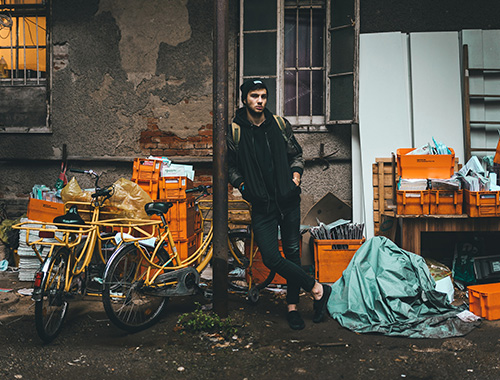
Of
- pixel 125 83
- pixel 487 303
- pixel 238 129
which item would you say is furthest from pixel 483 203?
pixel 125 83

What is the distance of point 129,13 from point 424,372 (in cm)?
595

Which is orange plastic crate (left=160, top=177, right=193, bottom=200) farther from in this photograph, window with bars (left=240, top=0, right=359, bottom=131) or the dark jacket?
window with bars (left=240, top=0, right=359, bottom=131)

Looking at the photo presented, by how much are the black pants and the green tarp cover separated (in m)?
0.47

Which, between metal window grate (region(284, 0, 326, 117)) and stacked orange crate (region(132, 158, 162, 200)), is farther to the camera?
metal window grate (region(284, 0, 326, 117))

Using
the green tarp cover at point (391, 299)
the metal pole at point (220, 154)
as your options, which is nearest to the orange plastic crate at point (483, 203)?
the green tarp cover at point (391, 299)

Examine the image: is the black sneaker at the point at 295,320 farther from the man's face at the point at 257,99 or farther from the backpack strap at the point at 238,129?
the man's face at the point at 257,99

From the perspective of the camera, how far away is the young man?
3.85 metres

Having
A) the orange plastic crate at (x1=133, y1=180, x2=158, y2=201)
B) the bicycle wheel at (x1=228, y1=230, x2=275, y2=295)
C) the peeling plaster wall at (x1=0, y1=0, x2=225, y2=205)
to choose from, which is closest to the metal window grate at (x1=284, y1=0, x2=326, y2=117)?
the peeling plaster wall at (x1=0, y1=0, x2=225, y2=205)

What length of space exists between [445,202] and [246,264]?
211 centimetres

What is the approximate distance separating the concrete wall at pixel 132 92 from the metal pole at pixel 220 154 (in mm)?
2604

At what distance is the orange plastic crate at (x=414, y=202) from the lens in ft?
15.4

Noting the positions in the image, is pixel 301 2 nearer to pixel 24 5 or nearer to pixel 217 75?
pixel 217 75

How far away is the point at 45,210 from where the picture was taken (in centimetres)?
538

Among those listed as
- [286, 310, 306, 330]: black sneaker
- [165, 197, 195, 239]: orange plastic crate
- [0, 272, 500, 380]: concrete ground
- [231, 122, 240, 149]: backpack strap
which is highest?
[231, 122, 240, 149]: backpack strap
